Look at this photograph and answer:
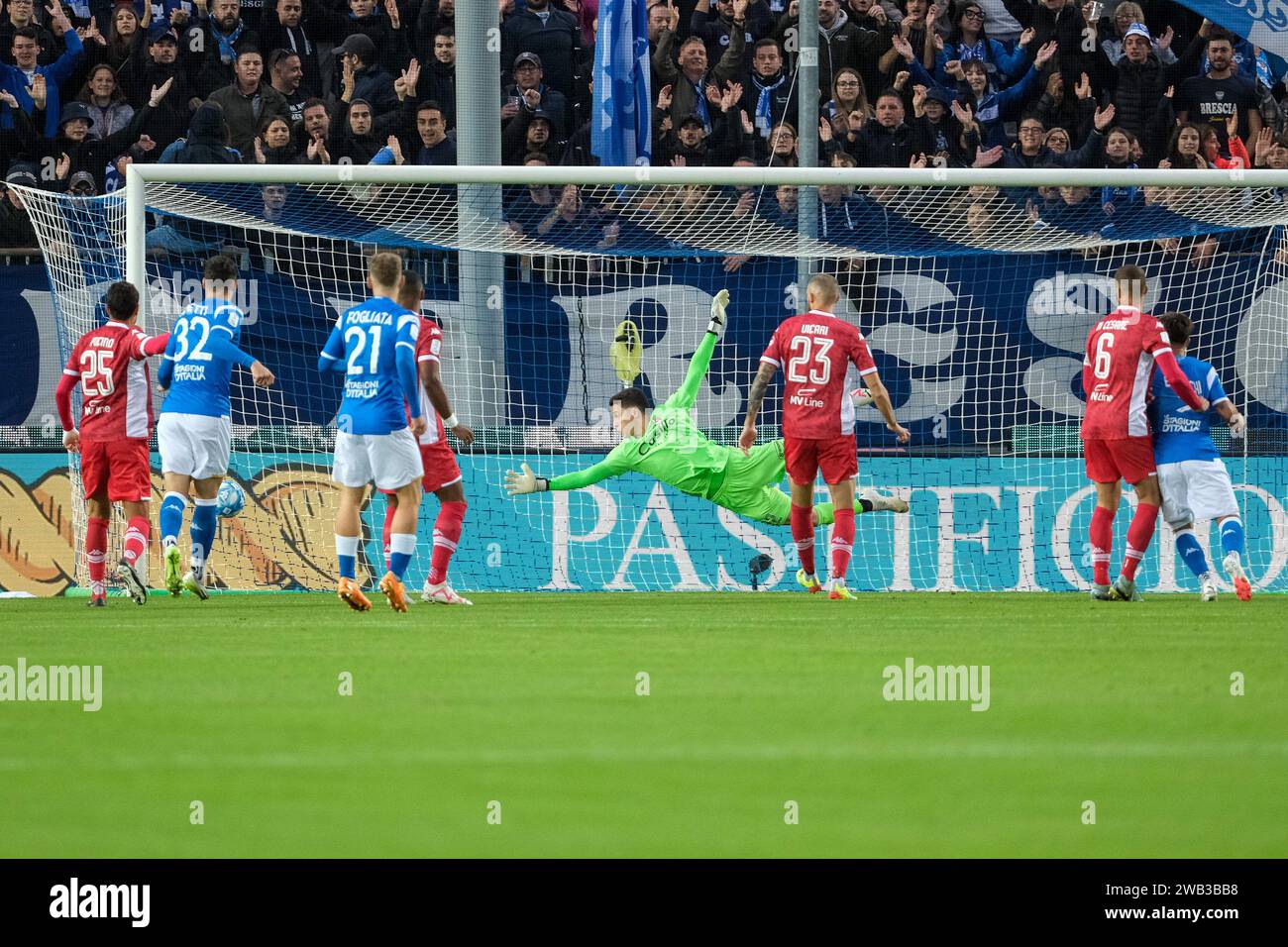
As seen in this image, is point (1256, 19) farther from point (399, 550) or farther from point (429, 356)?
point (399, 550)

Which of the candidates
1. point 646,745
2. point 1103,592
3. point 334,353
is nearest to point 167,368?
point 334,353

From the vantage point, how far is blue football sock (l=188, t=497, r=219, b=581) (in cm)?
1141

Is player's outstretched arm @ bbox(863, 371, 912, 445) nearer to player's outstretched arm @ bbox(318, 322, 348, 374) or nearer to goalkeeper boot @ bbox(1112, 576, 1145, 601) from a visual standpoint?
goalkeeper boot @ bbox(1112, 576, 1145, 601)

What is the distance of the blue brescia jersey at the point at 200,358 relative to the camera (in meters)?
11.2

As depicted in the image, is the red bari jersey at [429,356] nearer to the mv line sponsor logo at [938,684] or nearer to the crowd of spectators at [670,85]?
the mv line sponsor logo at [938,684]

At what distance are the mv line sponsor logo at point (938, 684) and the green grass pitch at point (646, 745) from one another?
0.28 ft

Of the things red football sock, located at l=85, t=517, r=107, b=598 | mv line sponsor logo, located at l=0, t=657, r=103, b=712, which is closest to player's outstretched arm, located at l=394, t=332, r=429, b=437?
red football sock, located at l=85, t=517, r=107, b=598

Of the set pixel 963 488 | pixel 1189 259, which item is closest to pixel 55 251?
pixel 963 488

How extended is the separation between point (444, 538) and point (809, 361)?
2.56m

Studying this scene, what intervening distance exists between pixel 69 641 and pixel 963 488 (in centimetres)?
715

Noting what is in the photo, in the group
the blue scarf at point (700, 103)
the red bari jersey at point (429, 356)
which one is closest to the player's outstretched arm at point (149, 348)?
the red bari jersey at point (429, 356)

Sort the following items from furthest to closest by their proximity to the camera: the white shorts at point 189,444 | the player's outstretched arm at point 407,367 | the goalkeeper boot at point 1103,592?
the goalkeeper boot at point 1103,592
the white shorts at point 189,444
the player's outstretched arm at point 407,367

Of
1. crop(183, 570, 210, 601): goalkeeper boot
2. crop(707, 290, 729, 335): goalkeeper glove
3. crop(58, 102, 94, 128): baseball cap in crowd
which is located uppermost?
crop(58, 102, 94, 128): baseball cap in crowd

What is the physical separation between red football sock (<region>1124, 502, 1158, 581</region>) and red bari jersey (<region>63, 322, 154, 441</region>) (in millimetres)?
6133
